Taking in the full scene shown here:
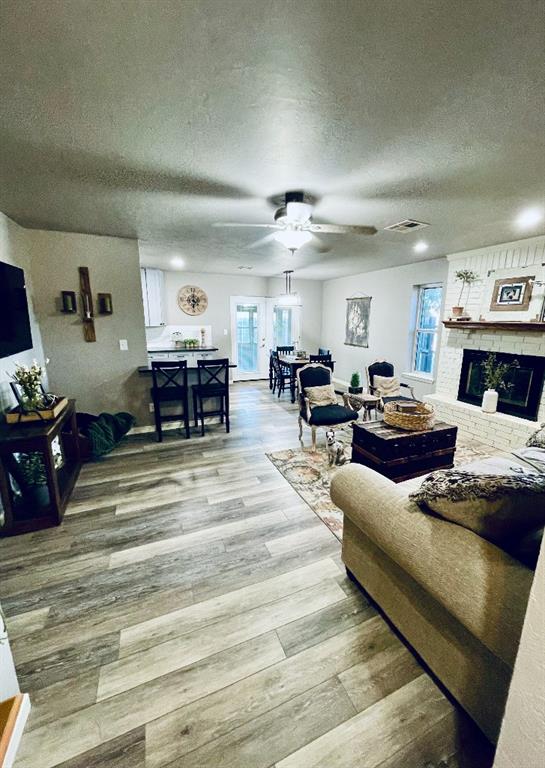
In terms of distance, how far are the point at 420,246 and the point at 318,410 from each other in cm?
259

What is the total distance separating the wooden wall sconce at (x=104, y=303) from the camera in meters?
3.70

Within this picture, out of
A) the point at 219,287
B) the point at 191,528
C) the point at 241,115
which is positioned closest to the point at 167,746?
the point at 191,528

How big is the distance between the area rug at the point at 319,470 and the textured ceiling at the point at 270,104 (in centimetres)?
247

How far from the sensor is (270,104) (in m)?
1.38

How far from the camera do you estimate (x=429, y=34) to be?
3.37 ft

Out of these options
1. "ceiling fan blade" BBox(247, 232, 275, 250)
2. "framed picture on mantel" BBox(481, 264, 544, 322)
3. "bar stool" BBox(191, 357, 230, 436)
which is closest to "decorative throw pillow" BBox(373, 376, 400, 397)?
"framed picture on mantel" BBox(481, 264, 544, 322)

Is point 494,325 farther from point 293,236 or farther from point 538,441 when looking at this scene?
point 293,236

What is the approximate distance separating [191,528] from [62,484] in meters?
1.32

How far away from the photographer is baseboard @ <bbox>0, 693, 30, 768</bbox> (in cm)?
102

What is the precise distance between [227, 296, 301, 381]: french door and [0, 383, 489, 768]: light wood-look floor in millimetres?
5183

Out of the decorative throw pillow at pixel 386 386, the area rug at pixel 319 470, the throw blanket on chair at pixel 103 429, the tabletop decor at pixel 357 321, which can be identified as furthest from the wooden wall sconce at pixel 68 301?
the tabletop decor at pixel 357 321

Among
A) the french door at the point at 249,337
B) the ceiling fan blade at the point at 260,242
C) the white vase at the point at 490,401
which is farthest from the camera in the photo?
the french door at the point at 249,337

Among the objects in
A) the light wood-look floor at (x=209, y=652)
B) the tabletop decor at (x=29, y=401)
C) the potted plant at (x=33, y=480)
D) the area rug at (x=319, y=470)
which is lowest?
the light wood-look floor at (x=209, y=652)

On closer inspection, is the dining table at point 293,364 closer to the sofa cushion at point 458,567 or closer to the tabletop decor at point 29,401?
the tabletop decor at point 29,401
